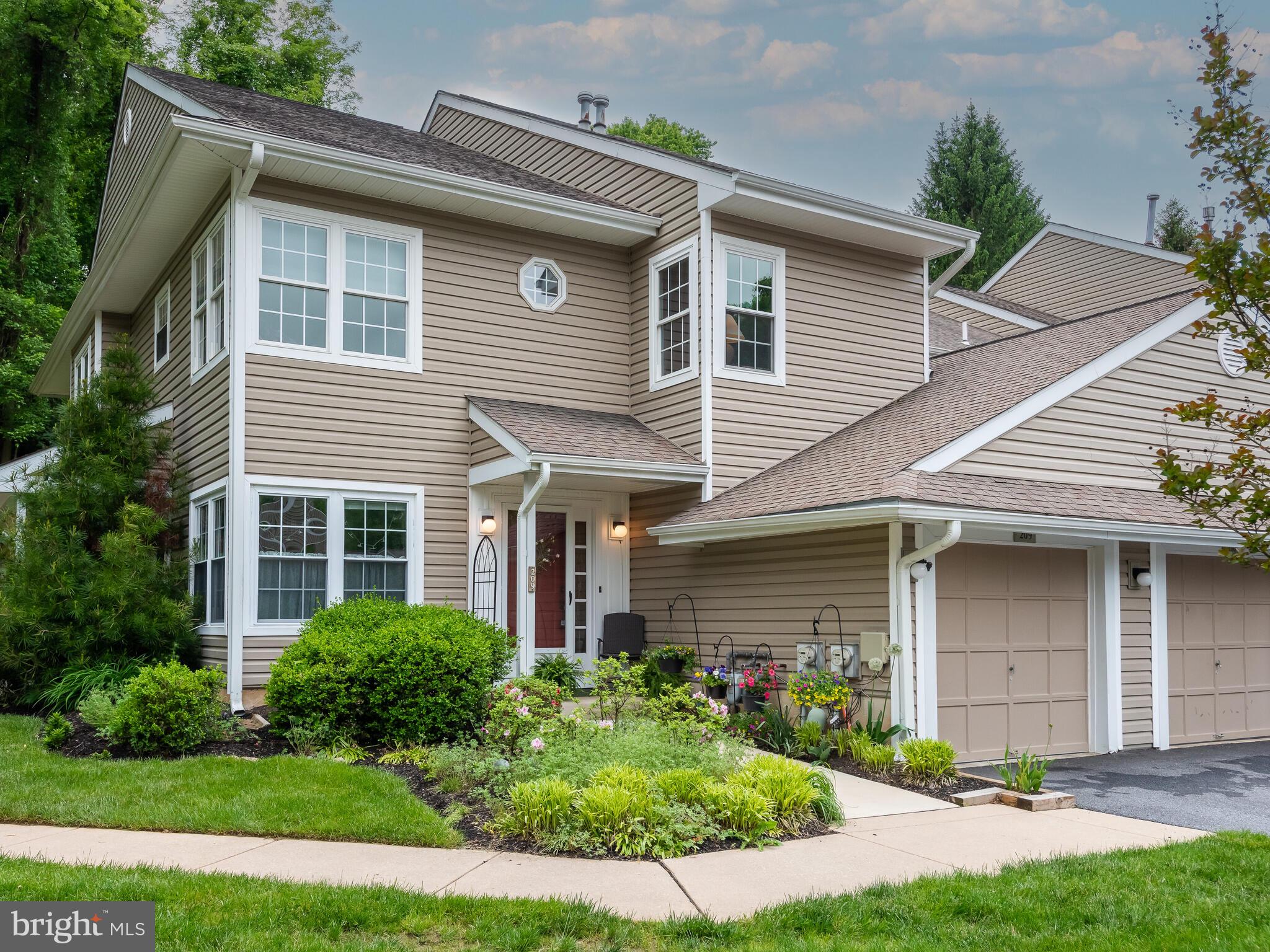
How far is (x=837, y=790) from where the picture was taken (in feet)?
25.5

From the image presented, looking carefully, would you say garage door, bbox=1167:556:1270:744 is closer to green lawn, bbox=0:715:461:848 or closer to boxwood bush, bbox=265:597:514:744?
boxwood bush, bbox=265:597:514:744

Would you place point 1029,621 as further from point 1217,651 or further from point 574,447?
point 574,447

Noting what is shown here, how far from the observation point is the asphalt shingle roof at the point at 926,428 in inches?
368

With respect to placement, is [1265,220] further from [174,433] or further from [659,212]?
[174,433]

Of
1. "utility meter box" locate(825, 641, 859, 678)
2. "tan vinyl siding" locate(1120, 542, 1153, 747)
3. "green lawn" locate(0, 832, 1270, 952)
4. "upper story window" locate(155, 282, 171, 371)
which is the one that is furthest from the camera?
"upper story window" locate(155, 282, 171, 371)

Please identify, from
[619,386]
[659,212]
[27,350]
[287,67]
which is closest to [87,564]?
[619,386]

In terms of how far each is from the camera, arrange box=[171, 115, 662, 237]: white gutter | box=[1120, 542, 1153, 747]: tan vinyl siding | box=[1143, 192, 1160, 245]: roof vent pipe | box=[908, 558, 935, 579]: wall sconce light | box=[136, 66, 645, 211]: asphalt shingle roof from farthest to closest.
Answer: box=[1143, 192, 1160, 245]: roof vent pipe
box=[136, 66, 645, 211]: asphalt shingle roof
box=[1120, 542, 1153, 747]: tan vinyl siding
box=[171, 115, 662, 237]: white gutter
box=[908, 558, 935, 579]: wall sconce light

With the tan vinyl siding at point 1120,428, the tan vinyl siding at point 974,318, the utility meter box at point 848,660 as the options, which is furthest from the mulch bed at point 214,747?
the tan vinyl siding at point 974,318

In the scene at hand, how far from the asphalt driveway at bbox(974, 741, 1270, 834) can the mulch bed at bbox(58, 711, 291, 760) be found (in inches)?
235

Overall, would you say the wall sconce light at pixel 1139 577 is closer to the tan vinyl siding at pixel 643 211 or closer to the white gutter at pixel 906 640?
the white gutter at pixel 906 640

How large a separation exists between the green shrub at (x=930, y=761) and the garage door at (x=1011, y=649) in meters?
1.14

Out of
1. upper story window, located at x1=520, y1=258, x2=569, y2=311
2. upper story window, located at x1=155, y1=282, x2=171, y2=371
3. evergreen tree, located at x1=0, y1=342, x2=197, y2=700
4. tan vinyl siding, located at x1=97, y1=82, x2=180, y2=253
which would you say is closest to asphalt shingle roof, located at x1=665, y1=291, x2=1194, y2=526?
upper story window, located at x1=520, y1=258, x2=569, y2=311

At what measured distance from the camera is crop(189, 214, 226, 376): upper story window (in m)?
10.8

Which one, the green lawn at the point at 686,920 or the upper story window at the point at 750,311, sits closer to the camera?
the green lawn at the point at 686,920
